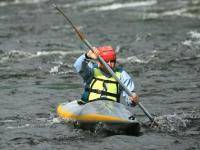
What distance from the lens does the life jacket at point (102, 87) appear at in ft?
36.5

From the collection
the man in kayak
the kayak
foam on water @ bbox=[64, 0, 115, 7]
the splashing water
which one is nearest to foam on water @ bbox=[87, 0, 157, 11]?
foam on water @ bbox=[64, 0, 115, 7]

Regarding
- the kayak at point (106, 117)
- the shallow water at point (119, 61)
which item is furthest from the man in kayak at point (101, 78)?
the shallow water at point (119, 61)

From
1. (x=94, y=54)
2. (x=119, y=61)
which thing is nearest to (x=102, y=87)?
(x=94, y=54)

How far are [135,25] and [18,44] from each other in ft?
16.6

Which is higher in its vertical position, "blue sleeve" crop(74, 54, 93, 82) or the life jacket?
"blue sleeve" crop(74, 54, 93, 82)

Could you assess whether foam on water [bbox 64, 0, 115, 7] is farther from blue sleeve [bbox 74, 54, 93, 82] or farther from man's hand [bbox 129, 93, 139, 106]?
man's hand [bbox 129, 93, 139, 106]

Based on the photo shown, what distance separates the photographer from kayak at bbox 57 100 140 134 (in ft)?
34.9

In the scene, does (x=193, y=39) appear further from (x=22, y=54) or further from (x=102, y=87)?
(x=102, y=87)

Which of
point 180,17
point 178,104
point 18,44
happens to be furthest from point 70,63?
point 180,17

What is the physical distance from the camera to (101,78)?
11.1 metres

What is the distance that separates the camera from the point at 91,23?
2520 cm

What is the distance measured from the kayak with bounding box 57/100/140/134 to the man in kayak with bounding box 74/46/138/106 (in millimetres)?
209

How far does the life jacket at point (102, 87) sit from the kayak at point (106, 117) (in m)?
0.18

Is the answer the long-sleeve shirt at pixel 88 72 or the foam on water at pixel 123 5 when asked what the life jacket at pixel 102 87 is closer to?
the long-sleeve shirt at pixel 88 72
